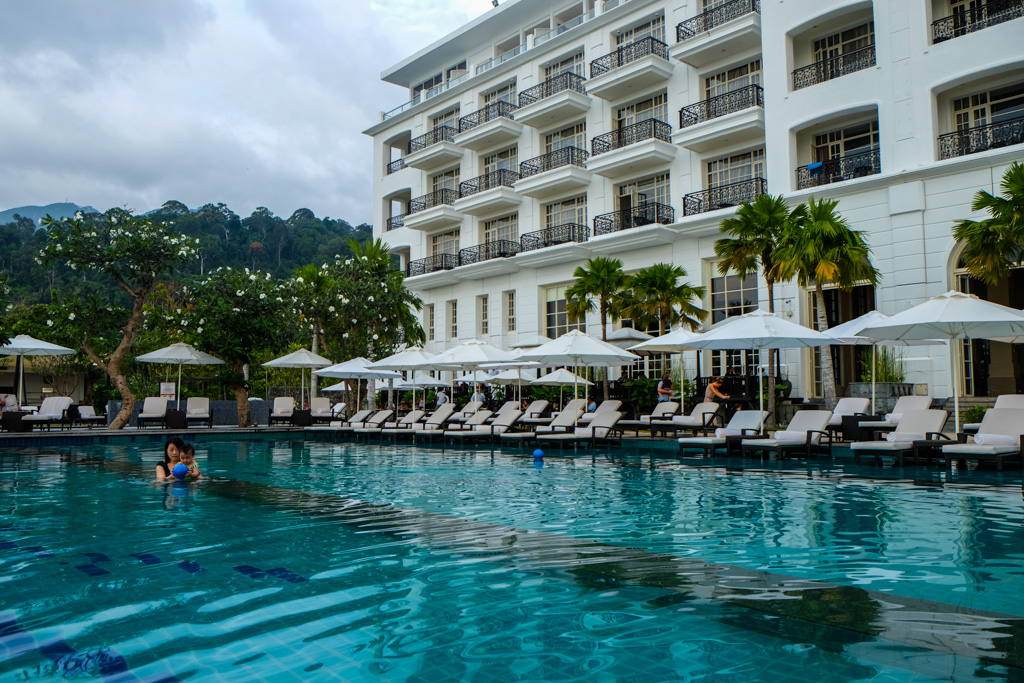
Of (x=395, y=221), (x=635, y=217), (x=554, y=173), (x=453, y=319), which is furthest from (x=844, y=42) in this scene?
(x=395, y=221)

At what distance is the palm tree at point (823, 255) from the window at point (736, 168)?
7066 mm

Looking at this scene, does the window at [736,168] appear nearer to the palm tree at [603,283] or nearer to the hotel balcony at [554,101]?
the palm tree at [603,283]

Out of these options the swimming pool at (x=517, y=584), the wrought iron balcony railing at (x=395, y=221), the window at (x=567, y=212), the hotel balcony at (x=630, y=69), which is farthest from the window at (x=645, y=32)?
the swimming pool at (x=517, y=584)

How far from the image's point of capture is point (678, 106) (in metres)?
27.1

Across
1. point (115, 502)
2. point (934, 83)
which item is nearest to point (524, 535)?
point (115, 502)

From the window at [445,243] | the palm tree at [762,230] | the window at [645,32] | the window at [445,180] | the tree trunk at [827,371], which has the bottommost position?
the tree trunk at [827,371]

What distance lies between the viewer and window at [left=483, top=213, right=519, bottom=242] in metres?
33.0

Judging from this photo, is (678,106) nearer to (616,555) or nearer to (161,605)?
(616,555)

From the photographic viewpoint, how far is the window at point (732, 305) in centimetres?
2438

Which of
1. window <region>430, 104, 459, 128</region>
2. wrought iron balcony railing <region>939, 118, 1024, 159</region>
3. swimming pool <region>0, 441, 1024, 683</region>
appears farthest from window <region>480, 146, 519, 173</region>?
swimming pool <region>0, 441, 1024, 683</region>

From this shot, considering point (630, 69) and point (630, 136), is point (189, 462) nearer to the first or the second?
point (630, 136)

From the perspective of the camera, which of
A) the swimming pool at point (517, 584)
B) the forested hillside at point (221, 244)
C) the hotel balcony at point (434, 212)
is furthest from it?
the forested hillside at point (221, 244)

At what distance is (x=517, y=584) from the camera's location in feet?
16.2

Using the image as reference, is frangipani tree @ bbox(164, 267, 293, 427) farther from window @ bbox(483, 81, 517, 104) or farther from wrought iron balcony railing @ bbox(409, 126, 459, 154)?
window @ bbox(483, 81, 517, 104)
